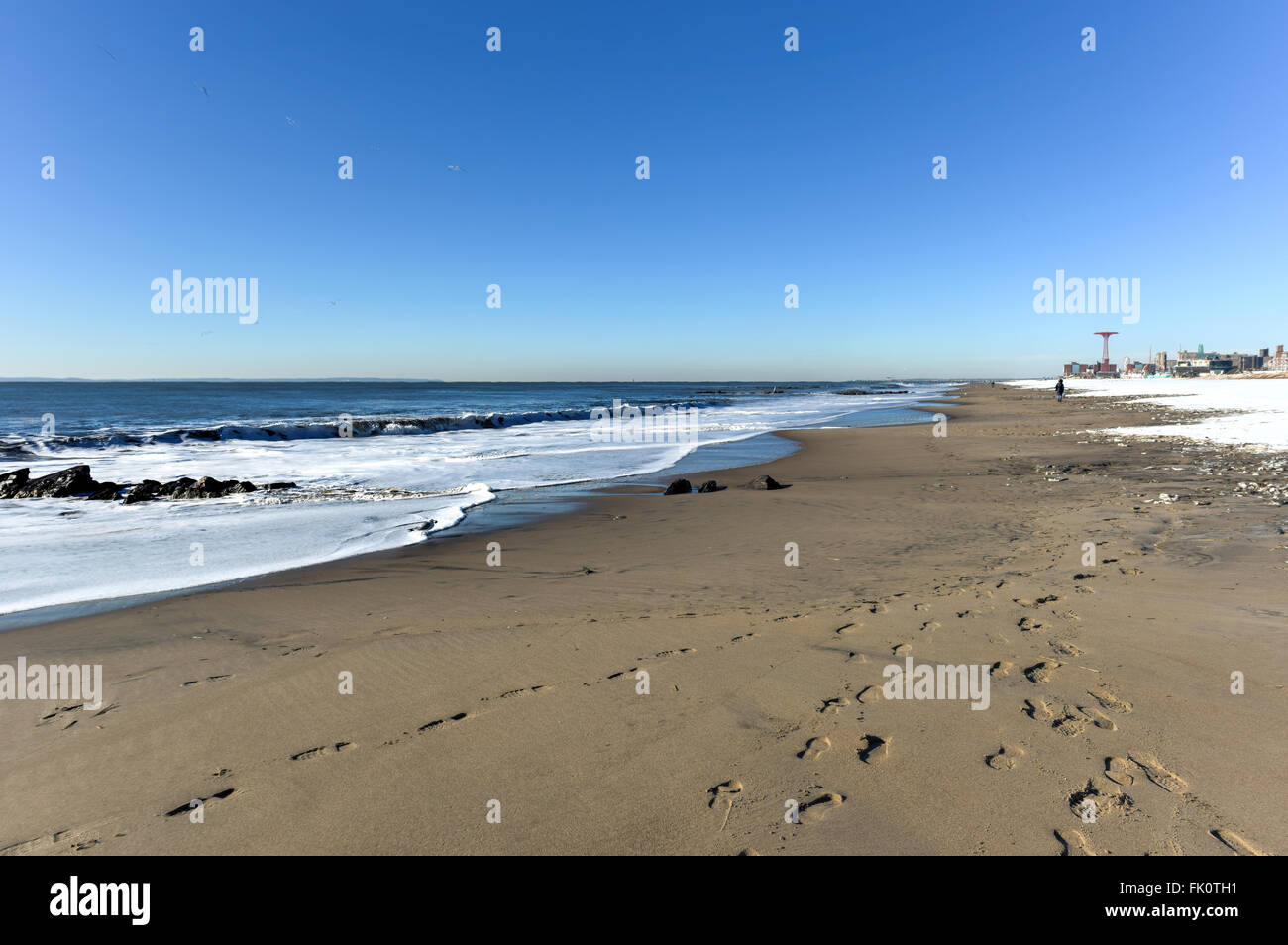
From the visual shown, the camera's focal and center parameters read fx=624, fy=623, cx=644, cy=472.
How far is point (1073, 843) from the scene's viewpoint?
265 centimetres

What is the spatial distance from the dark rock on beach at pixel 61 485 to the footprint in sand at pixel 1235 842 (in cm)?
1855

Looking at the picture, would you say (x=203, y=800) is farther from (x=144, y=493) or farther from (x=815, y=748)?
(x=144, y=493)

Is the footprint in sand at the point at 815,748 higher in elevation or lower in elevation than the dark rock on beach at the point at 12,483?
lower

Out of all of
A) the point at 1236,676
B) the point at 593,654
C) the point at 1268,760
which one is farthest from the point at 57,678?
the point at 1236,676

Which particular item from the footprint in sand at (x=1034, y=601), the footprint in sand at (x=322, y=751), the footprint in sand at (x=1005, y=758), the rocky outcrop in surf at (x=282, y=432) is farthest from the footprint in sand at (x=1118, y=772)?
the rocky outcrop in surf at (x=282, y=432)

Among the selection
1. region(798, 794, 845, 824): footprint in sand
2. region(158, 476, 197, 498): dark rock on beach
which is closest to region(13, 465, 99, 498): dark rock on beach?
region(158, 476, 197, 498): dark rock on beach

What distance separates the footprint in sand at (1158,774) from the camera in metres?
2.97

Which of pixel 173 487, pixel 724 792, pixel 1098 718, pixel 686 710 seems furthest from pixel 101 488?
pixel 1098 718

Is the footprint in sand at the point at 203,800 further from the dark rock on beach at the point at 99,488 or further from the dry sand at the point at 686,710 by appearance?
the dark rock on beach at the point at 99,488

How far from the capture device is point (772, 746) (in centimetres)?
346

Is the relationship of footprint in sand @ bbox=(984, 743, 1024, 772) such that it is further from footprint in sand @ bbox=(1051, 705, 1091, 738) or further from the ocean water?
the ocean water

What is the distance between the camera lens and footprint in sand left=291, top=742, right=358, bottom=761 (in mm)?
3482

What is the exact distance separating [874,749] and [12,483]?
1850cm

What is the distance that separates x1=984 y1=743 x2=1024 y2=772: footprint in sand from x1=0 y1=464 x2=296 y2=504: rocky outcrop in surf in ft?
49.0
